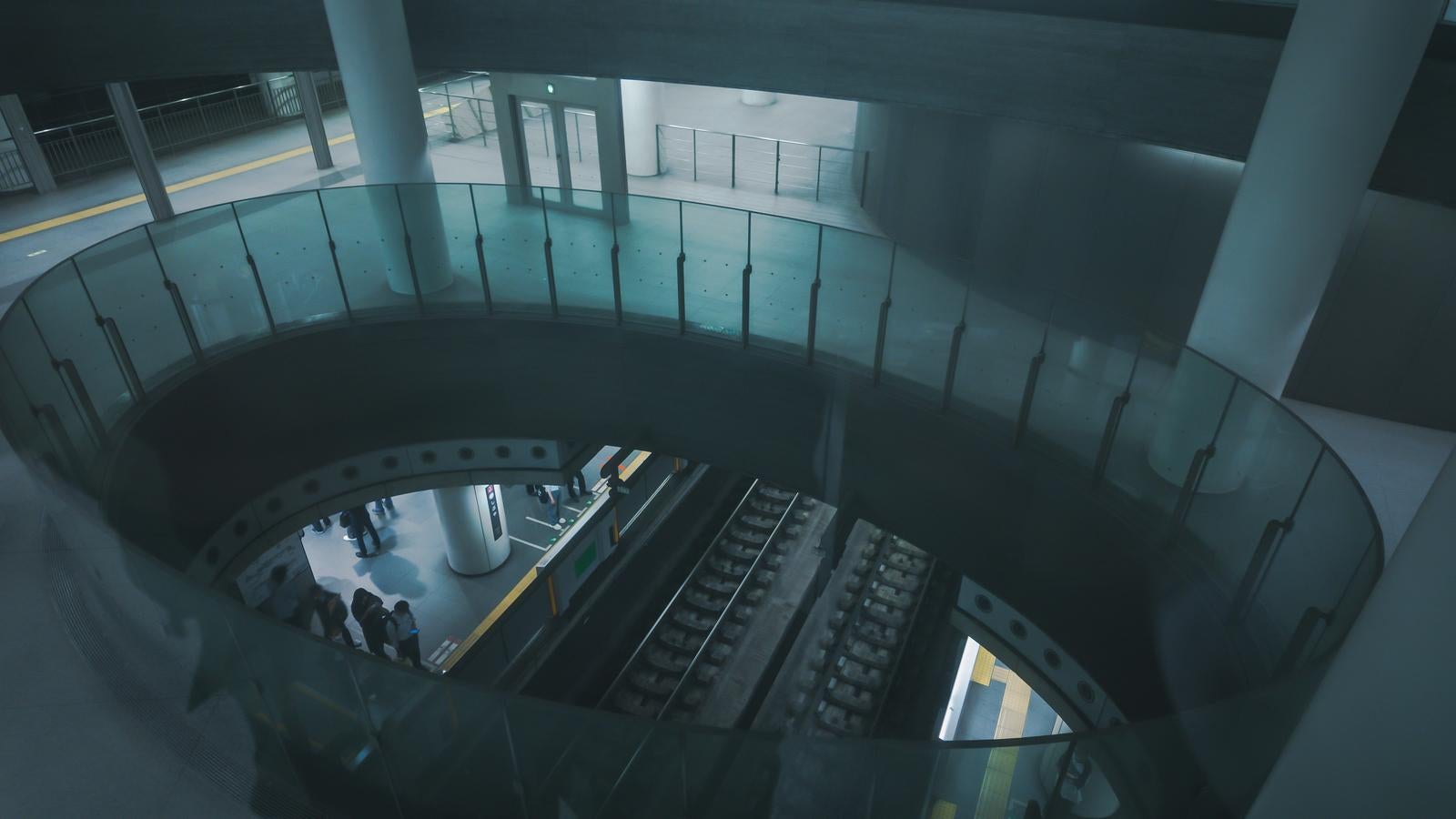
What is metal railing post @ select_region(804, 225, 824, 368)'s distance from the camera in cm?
819

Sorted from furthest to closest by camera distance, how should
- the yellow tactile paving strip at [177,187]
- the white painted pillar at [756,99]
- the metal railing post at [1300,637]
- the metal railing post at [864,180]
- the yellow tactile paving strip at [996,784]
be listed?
1. the white painted pillar at [756,99]
2. the metal railing post at [864,180]
3. the yellow tactile paving strip at [177,187]
4. the metal railing post at [1300,637]
5. the yellow tactile paving strip at [996,784]

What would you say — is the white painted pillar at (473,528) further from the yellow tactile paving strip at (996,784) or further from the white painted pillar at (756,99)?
the white painted pillar at (756,99)

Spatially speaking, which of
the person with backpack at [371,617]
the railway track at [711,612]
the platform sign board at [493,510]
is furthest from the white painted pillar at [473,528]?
the railway track at [711,612]

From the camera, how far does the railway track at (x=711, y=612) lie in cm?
1132

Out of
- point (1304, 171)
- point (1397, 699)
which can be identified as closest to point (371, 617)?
point (1304, 171)

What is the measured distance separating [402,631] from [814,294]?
6.06m

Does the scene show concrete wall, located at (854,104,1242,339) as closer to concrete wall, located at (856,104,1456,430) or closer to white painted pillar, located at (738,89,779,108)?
concrete wall, located at (856,104,1456,430)

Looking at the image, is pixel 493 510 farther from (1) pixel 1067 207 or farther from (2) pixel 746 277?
(1) pixel 1067 207

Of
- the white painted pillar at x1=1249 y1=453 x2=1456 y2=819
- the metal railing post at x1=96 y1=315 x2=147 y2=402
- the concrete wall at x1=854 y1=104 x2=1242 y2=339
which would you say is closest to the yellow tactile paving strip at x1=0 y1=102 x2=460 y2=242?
the metal railing post at x1=96 y1=315 x2=147 y2=402

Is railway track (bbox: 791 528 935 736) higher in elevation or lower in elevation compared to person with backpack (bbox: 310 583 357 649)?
lower

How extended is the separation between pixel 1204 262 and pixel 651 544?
8293 millimetres

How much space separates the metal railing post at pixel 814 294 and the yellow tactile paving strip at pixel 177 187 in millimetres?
11038

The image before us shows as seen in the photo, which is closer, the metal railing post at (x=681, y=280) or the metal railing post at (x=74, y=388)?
the metal railing post at (x=74, y=388)

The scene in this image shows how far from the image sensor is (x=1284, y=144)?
19.5ft
